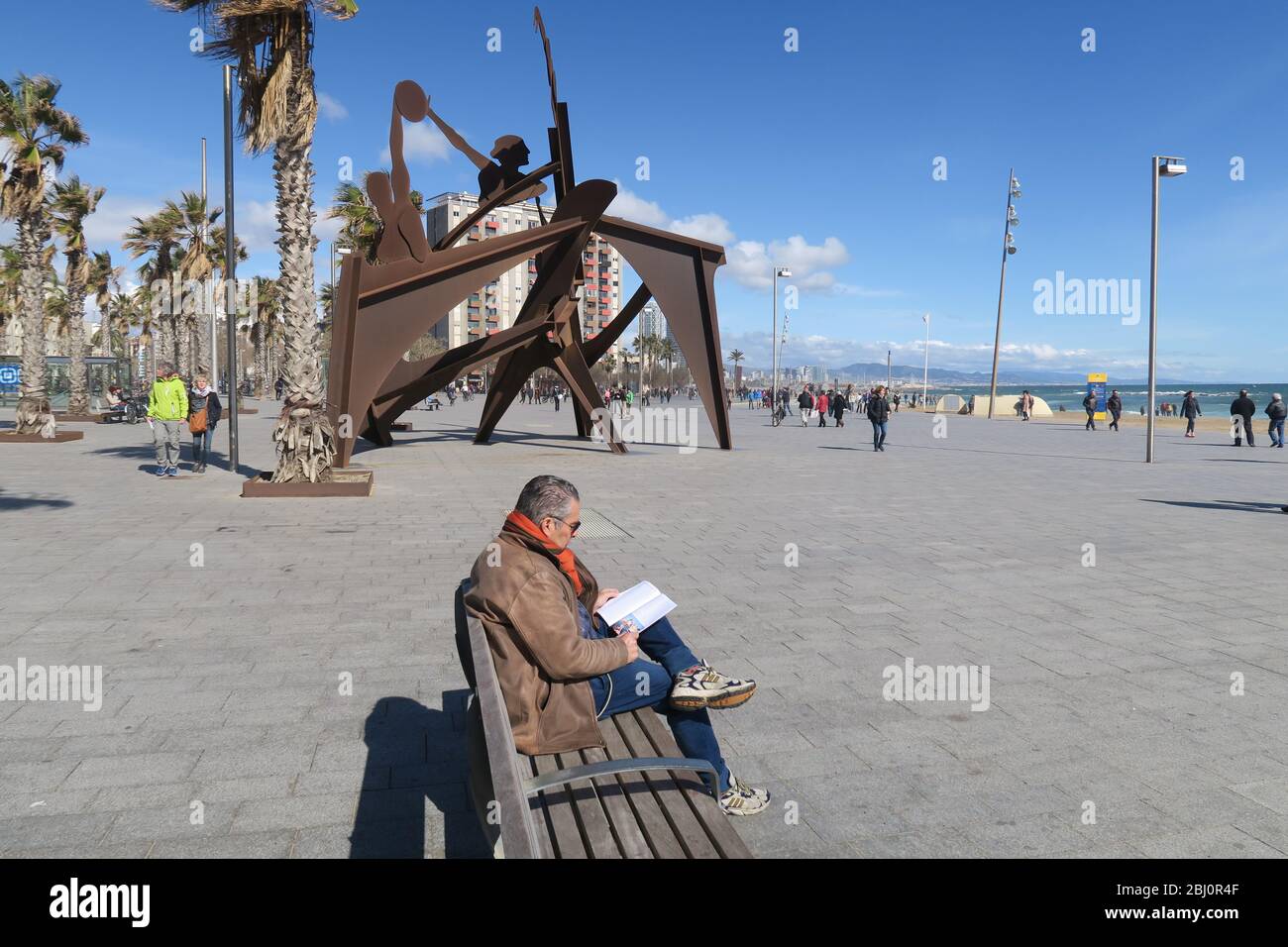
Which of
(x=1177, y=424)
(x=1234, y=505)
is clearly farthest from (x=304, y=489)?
(x=1177, y=424)

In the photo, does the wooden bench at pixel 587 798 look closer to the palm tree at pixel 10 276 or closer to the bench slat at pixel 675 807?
the bench slat at pixel 675 807

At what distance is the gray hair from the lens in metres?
3.05

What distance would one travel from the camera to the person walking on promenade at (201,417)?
14.8 meters

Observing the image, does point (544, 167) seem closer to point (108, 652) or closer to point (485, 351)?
point (485, 351)

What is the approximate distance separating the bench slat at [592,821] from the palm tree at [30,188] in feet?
76.9

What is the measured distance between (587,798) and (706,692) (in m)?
0.85

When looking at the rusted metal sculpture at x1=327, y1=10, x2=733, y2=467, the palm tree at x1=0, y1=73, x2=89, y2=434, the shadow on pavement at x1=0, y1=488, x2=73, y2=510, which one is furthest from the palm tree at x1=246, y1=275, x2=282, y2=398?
the shadow on pavement at x1=0, y1=488, x2=73, y2=510

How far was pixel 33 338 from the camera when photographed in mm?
21453

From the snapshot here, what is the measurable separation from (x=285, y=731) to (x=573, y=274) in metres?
15.9

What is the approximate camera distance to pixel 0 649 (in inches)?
201

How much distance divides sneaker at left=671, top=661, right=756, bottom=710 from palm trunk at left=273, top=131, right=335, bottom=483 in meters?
9.96

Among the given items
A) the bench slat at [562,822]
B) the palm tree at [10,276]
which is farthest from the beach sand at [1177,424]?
the palm tree at [10,276]

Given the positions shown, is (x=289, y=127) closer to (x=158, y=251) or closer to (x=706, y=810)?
(x=706, y=810)
